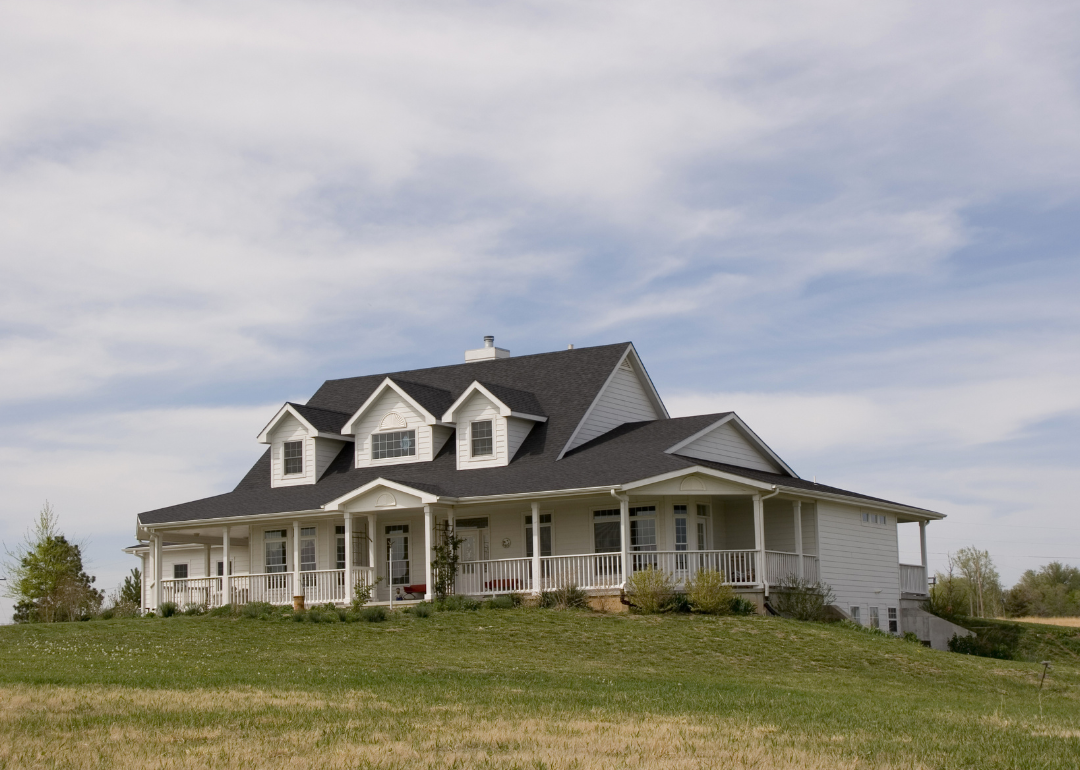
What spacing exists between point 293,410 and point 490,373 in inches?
236

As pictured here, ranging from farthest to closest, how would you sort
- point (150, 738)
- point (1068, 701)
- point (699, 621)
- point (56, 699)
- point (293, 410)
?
point (293, 410) → point (699, 621) → point (1068, 701) → point (56, 699) → point (150, 738)

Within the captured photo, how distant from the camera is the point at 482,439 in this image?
34.0 metres

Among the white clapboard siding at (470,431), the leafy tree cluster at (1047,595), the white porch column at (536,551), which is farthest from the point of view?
the leafy tree cluster at (1047,595)

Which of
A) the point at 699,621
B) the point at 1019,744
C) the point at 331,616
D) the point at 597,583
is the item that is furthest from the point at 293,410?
the point at 1019,744

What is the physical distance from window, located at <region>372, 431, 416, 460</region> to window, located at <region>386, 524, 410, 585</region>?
253cm

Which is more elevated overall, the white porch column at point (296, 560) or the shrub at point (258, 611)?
the white porch column at point (296, 560)

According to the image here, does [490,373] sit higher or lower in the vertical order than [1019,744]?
higher

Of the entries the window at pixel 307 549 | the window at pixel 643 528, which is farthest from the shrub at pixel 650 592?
the window at pixel 307 549

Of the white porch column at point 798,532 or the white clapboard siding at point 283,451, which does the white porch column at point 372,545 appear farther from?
the white porch column at point 798,532

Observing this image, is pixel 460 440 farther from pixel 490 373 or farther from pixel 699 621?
pixel 699 621

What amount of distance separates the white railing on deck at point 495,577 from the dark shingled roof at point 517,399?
4.69 meters

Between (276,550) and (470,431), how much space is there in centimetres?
658

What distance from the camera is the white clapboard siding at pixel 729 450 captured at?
3266cm

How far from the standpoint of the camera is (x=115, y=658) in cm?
2066
